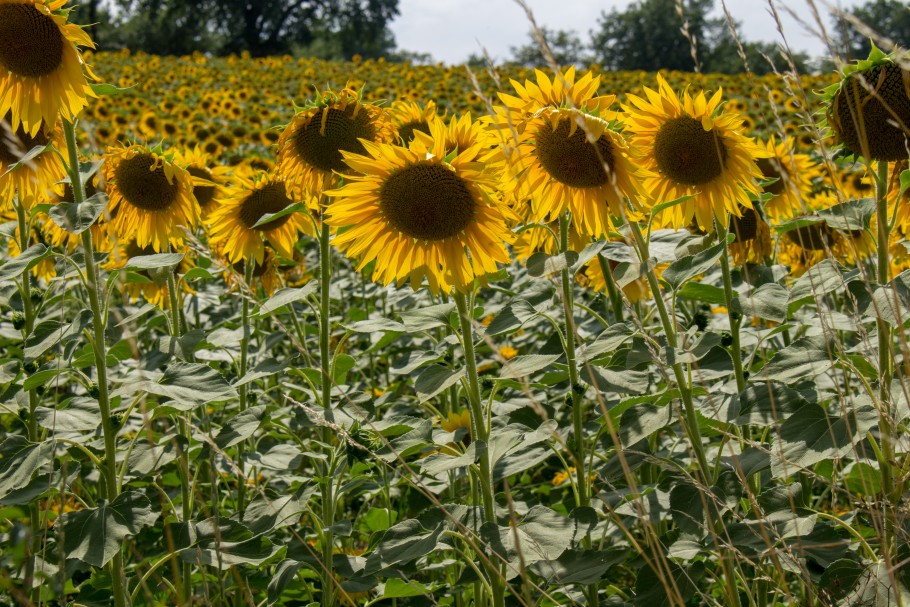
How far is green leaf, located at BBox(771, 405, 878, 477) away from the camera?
1.70 metres

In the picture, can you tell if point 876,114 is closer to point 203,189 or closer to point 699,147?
point 699,147

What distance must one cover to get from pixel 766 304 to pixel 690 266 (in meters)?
0.20

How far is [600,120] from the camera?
6.81 ft

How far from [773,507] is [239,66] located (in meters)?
15.2

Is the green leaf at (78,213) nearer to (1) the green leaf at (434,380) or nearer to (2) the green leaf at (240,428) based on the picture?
(2) the green leaf at (240,428)

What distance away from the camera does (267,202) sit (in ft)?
10.0

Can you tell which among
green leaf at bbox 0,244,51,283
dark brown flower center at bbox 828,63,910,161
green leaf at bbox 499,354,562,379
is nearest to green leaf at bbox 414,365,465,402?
green leaf at bbox 499,354,562,379

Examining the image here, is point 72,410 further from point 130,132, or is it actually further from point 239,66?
point 239,66

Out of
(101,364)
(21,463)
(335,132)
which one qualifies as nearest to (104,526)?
(21,463)

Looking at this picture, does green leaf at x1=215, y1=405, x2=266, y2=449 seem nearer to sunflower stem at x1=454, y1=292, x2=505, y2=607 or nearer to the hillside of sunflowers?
the hillside of sunflowers

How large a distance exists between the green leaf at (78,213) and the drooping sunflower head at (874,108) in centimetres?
166

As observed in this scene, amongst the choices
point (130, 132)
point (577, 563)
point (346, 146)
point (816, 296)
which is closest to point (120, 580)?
point (577, 563)

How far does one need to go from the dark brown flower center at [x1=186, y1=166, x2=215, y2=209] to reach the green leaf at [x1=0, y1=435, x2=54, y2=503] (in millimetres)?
1565

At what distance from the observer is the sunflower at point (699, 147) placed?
227 centimetres
